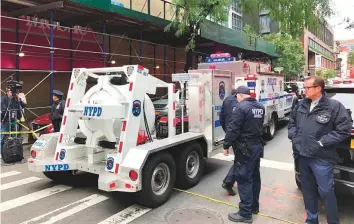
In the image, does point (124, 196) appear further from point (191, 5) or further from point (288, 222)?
point (191, 5)

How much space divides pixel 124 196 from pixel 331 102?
3.48 meters

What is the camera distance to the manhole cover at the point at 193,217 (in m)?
4.42

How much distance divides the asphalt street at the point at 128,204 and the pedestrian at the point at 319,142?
732 mm

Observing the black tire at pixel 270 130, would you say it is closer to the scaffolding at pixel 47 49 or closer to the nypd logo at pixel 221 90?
the nypd logo at pixel 221 90

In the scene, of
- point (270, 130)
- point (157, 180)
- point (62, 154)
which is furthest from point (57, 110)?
point (270, 130)

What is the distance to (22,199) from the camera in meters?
5.31

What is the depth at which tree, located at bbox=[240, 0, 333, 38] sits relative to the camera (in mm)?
10898

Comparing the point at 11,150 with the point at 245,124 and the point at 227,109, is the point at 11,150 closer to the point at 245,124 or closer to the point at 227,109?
the point at 227,109

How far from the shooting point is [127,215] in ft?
15.2

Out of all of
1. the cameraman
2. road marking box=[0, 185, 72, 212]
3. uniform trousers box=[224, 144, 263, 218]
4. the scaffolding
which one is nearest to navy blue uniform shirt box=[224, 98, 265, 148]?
uniform trousers box=[224, 144, 263, 218]

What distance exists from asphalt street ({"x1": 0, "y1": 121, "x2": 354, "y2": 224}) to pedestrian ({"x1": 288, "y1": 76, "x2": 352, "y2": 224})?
732 millimetres

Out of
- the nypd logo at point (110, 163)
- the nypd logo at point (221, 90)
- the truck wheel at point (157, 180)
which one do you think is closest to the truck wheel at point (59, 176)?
the nypd logo at point (110, 163)

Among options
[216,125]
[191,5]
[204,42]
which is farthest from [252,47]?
[216,125]

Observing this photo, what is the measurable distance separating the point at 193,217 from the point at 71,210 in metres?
1.84
